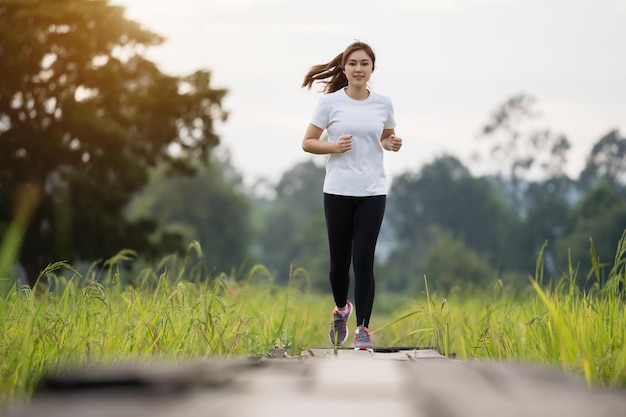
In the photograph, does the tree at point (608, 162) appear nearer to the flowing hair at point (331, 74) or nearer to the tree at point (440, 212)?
the tree at point (440, 212)

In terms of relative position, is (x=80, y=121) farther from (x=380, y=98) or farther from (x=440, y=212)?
(x=440, y=212)

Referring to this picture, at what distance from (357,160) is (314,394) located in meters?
3.66

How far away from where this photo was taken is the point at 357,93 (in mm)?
6168

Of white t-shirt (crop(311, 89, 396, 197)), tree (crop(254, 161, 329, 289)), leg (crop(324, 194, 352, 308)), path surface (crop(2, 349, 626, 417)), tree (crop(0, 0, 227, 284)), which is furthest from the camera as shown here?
tree (crop(254, 161, 329, 289))

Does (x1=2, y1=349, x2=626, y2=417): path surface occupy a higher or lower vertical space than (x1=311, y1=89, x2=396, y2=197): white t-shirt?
lower

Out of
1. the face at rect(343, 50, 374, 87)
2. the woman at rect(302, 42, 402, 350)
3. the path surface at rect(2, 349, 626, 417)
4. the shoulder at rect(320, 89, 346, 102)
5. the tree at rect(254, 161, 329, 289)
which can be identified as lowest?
the tree at rect(254, 161, 329, 289)

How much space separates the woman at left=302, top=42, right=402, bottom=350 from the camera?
6020 millimetres

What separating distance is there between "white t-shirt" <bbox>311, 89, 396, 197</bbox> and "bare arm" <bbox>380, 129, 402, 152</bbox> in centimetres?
9

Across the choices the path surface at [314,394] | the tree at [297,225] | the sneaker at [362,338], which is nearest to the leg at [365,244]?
the sneaker at [362,338]

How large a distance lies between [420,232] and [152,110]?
185 ft

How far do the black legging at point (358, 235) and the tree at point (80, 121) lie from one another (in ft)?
56.4

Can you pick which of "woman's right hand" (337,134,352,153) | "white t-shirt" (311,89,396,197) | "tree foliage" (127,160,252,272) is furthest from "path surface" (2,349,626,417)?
"tree foliage" (127,160,252,272)

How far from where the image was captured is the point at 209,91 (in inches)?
1024

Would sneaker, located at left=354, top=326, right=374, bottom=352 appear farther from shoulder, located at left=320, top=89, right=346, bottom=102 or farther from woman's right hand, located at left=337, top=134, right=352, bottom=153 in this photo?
shoulder, located at left=320, top=89, right=346, bottom=102
